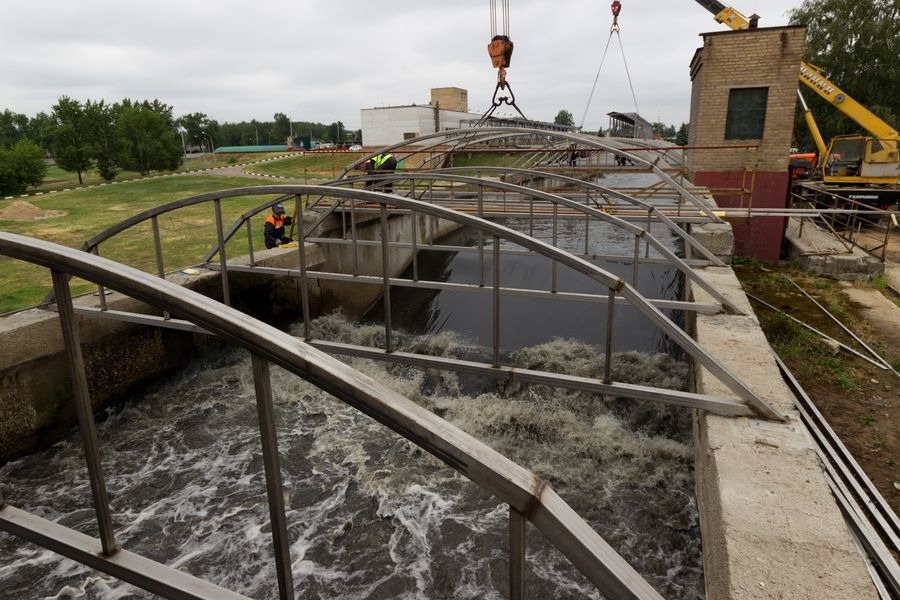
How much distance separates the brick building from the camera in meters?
13.2

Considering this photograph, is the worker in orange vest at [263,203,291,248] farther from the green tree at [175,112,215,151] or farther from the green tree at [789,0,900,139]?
the green tree at [175,112,215,151]

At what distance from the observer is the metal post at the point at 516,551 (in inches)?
36.2

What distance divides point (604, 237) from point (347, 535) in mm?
14904

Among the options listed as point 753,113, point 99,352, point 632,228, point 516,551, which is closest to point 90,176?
point 99,352

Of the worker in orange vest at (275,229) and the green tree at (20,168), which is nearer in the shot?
the worker in orange vest at (275,229)

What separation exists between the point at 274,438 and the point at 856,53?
36880 millimetres

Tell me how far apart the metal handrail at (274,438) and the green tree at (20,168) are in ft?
105

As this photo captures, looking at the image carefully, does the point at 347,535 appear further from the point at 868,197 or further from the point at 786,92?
the point at 868,197

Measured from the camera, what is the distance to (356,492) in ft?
22.7

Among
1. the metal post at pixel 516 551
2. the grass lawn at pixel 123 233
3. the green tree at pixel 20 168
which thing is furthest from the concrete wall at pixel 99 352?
the green tree at pixel 20 168

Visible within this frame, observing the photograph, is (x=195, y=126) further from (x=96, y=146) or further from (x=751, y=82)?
(x=751, y=82)

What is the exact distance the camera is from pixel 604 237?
742 inches

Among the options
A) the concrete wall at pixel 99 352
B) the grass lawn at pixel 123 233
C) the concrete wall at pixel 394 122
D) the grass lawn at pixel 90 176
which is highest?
the concrete wall at pixel 394 122

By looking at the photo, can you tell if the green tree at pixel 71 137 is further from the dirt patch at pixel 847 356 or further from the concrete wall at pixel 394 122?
the dirt patch at pixel 847 356
